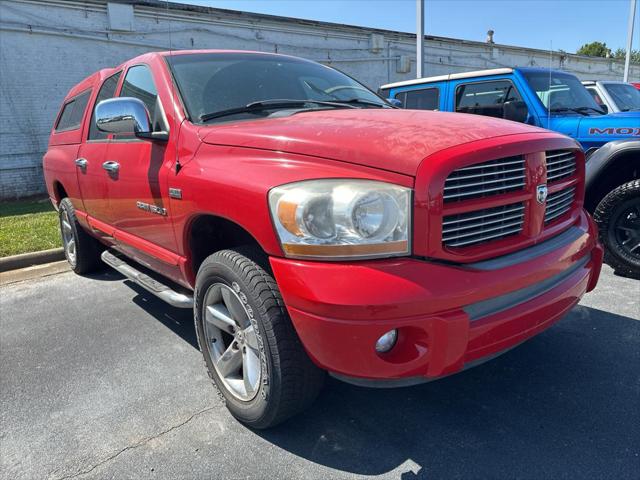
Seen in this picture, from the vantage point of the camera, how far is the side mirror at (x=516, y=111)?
5554 mm

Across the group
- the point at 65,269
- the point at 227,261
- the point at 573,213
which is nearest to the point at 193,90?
the point at 227,261

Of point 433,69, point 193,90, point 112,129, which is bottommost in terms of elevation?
point 112,129

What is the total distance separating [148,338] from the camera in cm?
350

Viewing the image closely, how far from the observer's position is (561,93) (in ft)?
20.1

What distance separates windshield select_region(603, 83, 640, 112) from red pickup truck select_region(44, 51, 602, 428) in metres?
5.29

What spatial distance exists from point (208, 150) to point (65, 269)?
391 cm

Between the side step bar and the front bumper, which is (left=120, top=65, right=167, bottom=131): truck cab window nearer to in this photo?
the side step bar

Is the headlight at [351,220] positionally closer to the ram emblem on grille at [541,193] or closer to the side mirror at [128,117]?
the ram emblem on grille at [541,193]

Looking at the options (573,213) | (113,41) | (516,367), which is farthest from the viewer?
(113,41)

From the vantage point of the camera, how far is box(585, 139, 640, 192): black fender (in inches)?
163

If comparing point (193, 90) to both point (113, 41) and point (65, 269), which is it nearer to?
point (65, 269)

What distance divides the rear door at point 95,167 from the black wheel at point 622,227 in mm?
4218

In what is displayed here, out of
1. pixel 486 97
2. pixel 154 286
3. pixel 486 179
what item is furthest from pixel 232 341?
pixel 486 97

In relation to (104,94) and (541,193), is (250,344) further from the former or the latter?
(104,94)
